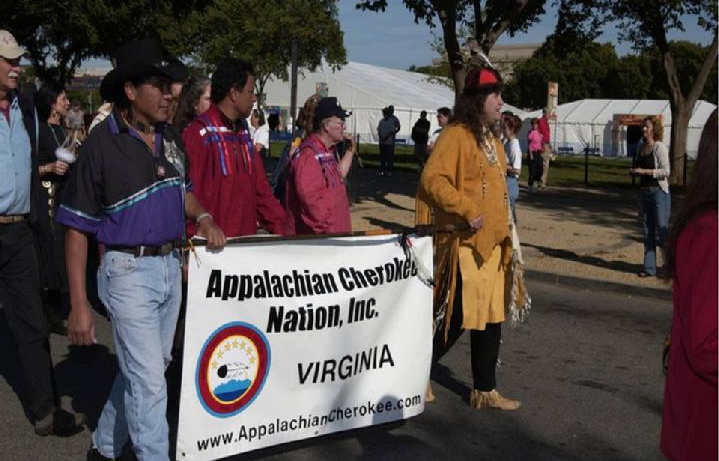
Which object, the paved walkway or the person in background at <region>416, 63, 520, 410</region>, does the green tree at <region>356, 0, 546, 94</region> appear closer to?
the paved walkway

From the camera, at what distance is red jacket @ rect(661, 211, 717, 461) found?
6.95ft

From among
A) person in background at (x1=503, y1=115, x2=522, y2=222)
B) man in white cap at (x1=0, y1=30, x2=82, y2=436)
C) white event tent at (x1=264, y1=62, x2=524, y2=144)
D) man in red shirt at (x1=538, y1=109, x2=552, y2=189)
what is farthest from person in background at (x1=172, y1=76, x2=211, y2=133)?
white event tent at (x1=264, y1=62, x2=524, y2=144)

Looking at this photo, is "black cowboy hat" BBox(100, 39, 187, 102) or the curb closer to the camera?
"black cowboy hat" BBox(100, 39, 187, 102)

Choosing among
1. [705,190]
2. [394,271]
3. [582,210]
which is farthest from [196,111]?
[582,210]

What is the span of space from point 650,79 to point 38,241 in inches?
3240

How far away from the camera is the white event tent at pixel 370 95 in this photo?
63.0 meters

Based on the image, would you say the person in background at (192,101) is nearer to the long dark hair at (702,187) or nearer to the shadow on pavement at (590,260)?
the long dark hair at (702,187)

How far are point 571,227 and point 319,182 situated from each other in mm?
9938

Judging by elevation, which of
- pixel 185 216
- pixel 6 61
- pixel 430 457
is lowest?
pixel 430 457

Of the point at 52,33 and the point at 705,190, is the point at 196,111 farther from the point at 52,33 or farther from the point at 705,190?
the point at 52,33

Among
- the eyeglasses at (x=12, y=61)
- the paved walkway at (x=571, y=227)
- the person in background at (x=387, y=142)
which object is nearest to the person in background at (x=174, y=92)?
the eyeglasses at (x=12, y=61)

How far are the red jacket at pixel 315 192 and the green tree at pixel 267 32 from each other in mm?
37102

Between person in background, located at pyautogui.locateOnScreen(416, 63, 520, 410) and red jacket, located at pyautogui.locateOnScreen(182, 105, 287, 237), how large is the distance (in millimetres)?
967

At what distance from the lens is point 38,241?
589cm
